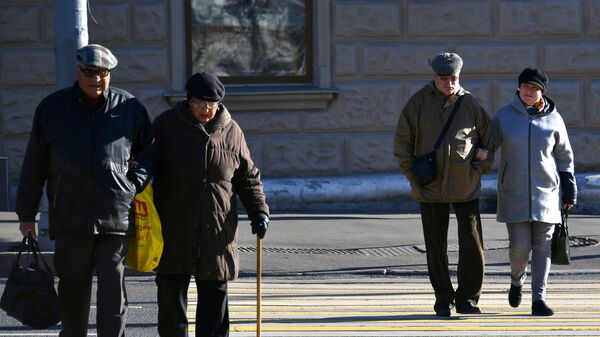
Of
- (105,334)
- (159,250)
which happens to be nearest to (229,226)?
(159,250)

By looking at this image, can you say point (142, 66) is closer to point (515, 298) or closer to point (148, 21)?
point (148, 21)

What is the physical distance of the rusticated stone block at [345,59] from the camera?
49.9ft

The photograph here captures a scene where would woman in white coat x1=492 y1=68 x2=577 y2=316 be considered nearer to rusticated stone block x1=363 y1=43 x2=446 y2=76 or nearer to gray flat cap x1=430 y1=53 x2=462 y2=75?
gray flat cap x1=430 y1=53 x2=462 y2=75

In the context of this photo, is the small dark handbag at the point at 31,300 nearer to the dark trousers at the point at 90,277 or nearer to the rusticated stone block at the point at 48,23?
the dark trousers at the point at 90,277

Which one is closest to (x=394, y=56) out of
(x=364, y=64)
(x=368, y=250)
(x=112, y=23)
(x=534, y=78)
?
(x=364, y=64)

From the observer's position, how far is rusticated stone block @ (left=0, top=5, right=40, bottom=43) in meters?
15.0

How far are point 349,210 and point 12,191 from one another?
4.00m

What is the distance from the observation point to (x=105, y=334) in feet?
22.0

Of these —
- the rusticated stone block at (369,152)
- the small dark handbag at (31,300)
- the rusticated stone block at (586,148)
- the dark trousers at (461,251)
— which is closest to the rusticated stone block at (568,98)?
the rusticated stone block at (586,148)

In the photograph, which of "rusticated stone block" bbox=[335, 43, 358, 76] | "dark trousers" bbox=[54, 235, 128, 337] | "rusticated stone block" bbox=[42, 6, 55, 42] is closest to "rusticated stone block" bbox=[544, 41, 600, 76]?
"rusticated stone block" bbox=[335, 43, 358, 76]

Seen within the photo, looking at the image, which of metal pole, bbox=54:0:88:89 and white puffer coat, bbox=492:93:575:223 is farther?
metal pole, bbox=54:0:88:89

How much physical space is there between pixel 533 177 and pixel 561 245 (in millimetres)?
547

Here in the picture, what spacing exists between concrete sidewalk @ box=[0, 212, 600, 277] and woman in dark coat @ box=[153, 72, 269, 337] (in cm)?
389

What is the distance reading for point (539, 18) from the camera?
50.0 ft
